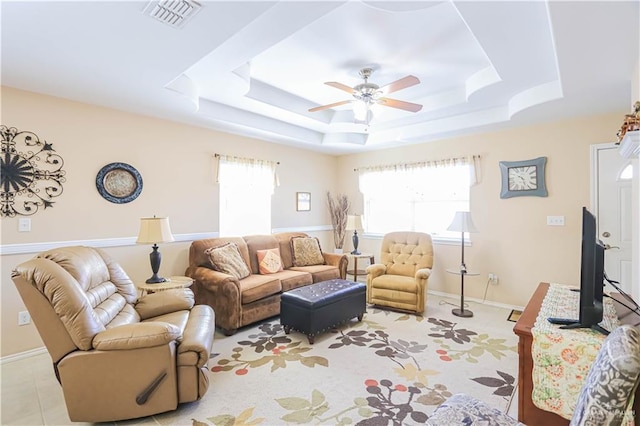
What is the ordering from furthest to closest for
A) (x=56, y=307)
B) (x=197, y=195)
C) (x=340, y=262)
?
(x=340, y=262) < (x=197, y=195) < (x=56, y=307)

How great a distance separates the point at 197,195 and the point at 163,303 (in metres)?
1.78

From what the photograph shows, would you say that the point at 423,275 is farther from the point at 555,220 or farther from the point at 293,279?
the point at 555,220

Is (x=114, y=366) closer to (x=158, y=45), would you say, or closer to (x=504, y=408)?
(x=158, y=45)

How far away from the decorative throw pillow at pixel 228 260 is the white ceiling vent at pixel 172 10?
2460 millimetres

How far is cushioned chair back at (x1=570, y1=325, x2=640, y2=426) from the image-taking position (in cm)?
99

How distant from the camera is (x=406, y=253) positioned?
452cm

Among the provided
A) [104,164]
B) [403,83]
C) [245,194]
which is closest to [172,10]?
[403,83]

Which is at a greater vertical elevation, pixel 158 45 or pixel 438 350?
pixel 158 45

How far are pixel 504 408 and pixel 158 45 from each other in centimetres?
344

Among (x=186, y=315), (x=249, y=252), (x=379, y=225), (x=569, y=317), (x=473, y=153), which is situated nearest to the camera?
(x=569, y=317)

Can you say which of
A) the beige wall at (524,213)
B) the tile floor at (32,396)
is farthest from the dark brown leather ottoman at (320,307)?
the beige wall at (524,213)

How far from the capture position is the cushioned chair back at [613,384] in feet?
3.24

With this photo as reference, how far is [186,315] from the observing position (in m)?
2.65

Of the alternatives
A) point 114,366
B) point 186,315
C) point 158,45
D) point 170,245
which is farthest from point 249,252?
point 158,45
